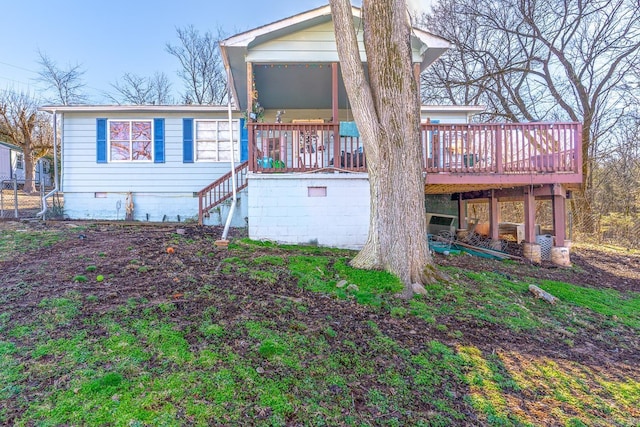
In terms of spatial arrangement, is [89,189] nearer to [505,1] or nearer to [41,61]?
[505,1]

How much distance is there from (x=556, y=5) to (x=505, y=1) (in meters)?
1.73

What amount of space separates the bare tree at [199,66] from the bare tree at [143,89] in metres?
1.48

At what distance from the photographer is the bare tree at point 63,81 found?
74.0ft

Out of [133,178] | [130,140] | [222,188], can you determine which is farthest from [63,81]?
[222,188]

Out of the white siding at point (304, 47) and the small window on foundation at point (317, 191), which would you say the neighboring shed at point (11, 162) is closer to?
the white siding at point (304, 47)

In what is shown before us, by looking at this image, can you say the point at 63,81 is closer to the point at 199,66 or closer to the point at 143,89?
the point at 143,89

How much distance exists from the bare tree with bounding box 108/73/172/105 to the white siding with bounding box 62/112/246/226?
15227 millimetres

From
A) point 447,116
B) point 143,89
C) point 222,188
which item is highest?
point 143,89

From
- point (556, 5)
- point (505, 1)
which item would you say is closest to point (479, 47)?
point (505, 1)

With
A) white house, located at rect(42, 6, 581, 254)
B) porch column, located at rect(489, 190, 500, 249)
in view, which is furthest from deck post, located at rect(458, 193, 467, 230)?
porch column, located at rect(489, 190, 500, 249)

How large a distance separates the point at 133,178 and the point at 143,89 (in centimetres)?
1751

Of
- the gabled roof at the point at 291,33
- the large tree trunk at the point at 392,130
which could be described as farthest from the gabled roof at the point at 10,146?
the large tree trunk at the point at 392,130

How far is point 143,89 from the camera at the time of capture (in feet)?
79.1

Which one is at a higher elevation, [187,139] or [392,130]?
[187,139]
